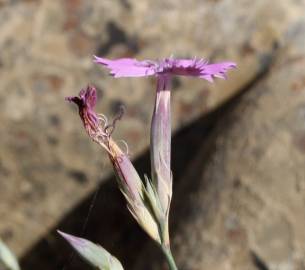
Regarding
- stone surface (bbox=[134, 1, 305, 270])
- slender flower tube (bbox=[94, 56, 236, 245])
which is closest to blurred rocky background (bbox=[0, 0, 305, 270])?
stone surface (bbox=[134, 1, 305, 270])

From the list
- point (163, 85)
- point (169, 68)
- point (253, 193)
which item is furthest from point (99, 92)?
point (169, 68)

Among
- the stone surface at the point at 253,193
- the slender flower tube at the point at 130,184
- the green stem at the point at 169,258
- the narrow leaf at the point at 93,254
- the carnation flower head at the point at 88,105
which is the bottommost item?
the stone surface at the point at 253,193

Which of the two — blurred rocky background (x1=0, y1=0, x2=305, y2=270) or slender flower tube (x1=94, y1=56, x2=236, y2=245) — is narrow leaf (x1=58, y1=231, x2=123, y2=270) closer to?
slender flower tube (x1=94, y1=56, x2=236, y2=245)

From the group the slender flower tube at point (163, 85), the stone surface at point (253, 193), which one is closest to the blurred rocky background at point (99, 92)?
the stone surface at point (253, 193)

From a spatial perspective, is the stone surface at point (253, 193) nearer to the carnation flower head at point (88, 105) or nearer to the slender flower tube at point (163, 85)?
the slender flower tube at point (163, 85)

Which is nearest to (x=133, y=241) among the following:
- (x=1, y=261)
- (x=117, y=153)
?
(x=1, y=261)

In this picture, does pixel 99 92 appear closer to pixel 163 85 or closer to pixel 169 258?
pixel 163 85

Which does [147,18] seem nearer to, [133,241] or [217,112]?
[217,112]
